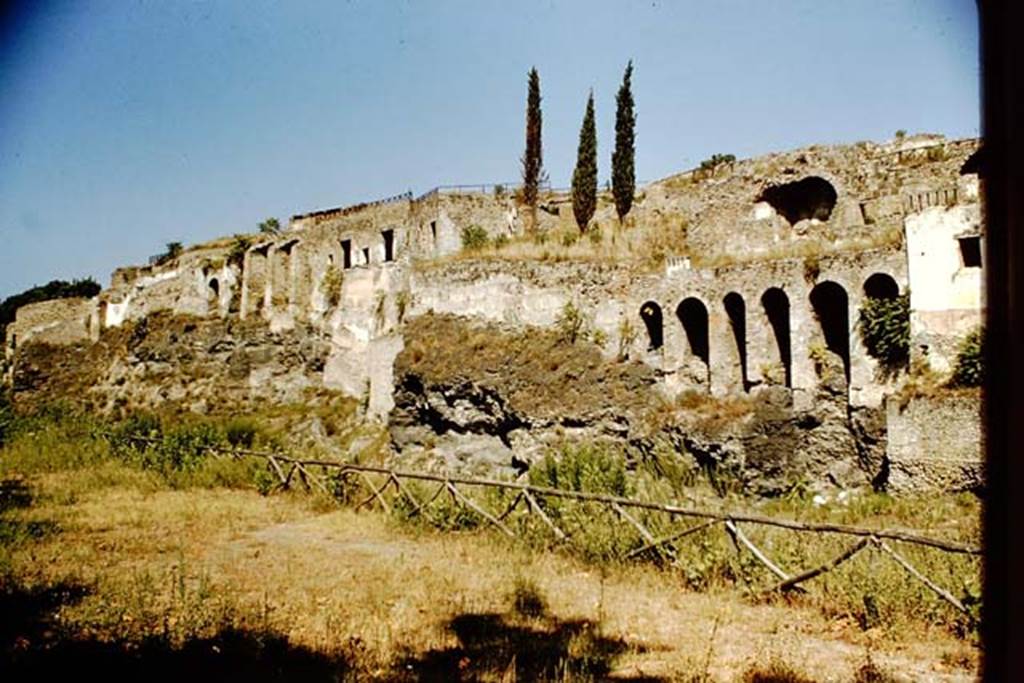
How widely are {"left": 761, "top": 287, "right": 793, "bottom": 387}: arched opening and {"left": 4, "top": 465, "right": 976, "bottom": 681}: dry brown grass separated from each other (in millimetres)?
12302

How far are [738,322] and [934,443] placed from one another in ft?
23.2

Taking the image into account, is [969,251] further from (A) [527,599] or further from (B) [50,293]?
(B) [50,293]

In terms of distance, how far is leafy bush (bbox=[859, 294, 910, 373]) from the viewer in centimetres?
1788

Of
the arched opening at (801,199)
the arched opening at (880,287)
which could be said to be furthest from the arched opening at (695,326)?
the arched opening at (801,199)

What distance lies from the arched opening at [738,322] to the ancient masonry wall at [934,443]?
4.90 metres

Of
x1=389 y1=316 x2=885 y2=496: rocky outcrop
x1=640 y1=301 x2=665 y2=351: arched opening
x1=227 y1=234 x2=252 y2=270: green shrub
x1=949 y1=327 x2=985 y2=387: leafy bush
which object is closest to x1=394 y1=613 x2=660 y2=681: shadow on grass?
x1=389 y1=316 x2=885 y2=496: rocky outcrop

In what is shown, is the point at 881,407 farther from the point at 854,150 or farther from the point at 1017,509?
the point at 1017,509

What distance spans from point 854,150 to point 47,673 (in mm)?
28186

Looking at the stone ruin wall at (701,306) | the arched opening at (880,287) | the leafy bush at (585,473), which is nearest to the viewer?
the leafy bush at (585,473)

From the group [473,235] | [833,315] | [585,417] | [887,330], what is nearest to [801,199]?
[833,315]

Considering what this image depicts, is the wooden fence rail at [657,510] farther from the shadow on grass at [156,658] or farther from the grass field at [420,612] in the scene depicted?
the shadow on grass at [156,658]

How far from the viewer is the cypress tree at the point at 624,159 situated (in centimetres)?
3475

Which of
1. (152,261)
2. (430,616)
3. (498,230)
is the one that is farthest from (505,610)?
(152,261)

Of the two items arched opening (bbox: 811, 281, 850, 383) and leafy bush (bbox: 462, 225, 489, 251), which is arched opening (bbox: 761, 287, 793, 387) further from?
leafy bush (bbox: 462, 225, 489, 251)
